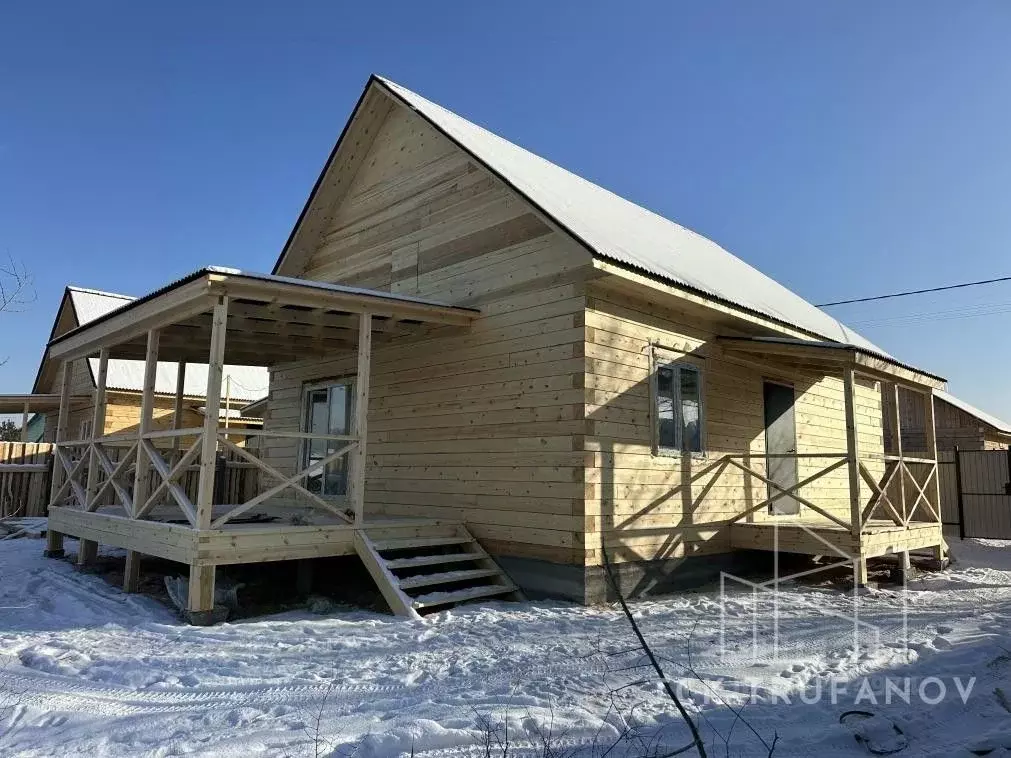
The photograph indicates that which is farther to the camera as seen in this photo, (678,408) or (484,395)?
(678,408)

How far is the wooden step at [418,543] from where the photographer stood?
779cm

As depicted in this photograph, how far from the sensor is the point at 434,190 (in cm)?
1040

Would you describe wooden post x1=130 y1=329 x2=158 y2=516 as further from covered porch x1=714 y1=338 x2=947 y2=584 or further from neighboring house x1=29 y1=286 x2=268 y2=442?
neighboring house x1=29 y1=286 x2=268 y2=442

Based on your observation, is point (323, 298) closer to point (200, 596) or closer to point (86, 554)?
point (200, 596)

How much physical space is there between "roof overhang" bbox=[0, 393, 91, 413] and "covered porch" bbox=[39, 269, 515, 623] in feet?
34.6

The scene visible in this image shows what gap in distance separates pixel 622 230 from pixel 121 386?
17191 mm

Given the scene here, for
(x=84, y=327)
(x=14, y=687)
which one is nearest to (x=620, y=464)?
(x=14, y=687)

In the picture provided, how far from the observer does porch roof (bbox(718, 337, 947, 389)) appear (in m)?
9.02

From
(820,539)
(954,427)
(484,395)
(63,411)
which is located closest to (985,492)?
(954,427)

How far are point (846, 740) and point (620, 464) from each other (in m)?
4.61

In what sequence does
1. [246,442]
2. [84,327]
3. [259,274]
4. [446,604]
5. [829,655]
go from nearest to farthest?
[829,655], [259,274], [446,604], [84,327], [246,442]

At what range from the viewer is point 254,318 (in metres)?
8.22

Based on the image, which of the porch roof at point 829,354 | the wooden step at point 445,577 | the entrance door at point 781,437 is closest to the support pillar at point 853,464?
the porch roof at point 829,354

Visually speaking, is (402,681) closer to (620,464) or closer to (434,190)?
(620,464)
